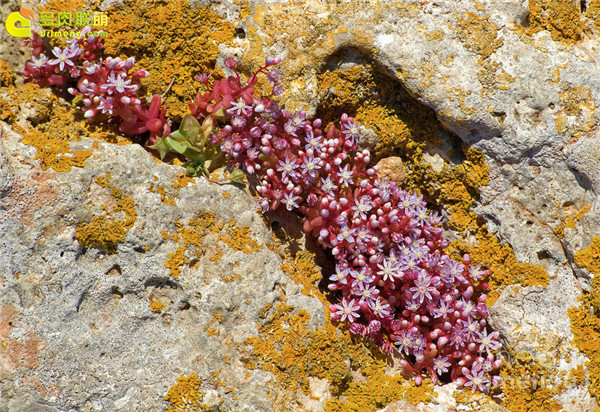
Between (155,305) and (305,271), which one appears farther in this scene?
(305,271)

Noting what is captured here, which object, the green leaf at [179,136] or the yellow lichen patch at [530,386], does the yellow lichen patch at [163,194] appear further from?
the yellow lichen patch at [530,386]

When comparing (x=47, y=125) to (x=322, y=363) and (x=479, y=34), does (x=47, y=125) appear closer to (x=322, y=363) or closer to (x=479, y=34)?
(x=322, y=363)

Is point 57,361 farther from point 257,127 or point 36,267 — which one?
point 257,127

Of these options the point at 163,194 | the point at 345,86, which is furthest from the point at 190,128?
the point at 345,86

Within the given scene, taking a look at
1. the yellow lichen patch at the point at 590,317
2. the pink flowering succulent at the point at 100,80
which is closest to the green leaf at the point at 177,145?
the pink flowering succulent at the point at 100,80

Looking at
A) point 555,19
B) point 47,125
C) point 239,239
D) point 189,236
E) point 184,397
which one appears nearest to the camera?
point 184,397

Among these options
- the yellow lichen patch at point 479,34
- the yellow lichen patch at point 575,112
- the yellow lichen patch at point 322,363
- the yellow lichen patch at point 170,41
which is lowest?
the yellow lichen patch at point 322,363

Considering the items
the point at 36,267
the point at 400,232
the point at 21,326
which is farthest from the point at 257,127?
the point at 21,326
